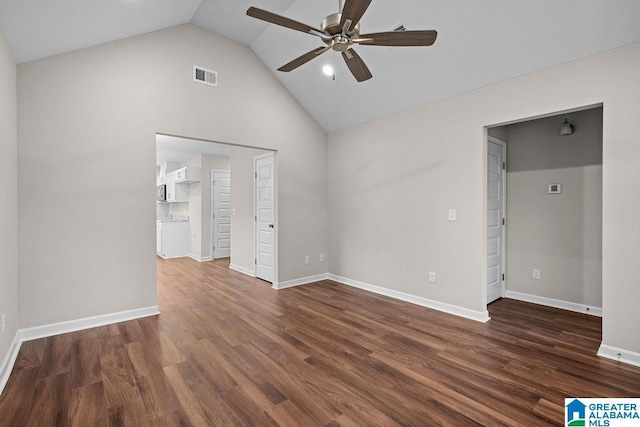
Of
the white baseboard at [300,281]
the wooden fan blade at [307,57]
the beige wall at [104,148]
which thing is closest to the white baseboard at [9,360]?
the beige wall at [104,148]

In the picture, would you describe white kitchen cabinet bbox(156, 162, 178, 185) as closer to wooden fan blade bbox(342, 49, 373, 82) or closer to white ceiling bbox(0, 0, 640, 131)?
white ceiling bbox(0, 0, 640, 131)

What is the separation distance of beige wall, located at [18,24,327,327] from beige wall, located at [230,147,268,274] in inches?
61.4

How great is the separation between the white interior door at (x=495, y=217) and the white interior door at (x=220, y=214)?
5.98m

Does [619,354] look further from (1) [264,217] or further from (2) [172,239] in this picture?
(2) [172,239]

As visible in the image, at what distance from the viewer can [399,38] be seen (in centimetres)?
217

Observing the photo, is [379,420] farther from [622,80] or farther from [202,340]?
[622,80]

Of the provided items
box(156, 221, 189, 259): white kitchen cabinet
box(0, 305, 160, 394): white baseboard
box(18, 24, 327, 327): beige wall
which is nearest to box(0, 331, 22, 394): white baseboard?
box(0, 305, 160, 394): white baseboard

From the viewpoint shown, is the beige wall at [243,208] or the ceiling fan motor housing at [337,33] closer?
the ceiling fan motor housing at [337,33]

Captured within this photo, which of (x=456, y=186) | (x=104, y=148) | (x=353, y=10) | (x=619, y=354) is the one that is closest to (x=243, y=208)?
(x=104, y=148)

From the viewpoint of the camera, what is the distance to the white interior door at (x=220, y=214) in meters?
7.66

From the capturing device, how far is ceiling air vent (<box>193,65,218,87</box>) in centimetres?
400

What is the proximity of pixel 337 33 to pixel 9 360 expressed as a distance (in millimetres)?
3566

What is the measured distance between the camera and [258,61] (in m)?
4.61

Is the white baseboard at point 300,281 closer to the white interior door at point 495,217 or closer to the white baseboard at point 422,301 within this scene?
the white baseboard at point 422,301
